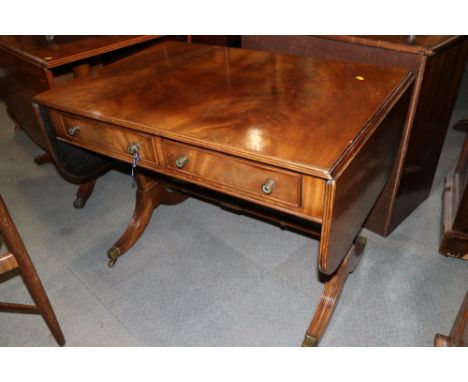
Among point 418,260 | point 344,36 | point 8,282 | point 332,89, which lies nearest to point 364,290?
point 418,260

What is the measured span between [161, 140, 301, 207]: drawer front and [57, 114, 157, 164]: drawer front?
73 millimetres

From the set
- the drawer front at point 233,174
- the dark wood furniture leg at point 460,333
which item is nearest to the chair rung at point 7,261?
the drawer front at point 233,174

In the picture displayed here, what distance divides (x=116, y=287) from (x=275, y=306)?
703 millimetres

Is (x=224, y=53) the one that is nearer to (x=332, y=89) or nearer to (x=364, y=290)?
(x=332, y=89)

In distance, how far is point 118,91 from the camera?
1403 millimetres

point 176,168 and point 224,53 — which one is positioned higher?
point 224,53

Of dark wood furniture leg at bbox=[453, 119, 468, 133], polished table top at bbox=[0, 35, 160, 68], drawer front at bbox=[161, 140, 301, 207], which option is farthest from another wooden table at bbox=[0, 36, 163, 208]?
dark wood furniture leg at bbox=[453, 119, 468, 133]

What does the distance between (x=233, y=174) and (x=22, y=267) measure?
774 millimetres

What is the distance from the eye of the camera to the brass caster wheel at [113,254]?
1.94m

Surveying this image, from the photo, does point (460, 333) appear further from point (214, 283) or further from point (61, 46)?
point (61, 46)

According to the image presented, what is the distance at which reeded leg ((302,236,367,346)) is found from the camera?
5.03ft

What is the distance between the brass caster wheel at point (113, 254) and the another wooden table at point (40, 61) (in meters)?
0.55

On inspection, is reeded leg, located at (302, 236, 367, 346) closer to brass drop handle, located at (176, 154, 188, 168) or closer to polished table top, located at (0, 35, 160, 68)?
brass drop handle, located at (176, 154, 188, 168)

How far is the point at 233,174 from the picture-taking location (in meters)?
1.16
